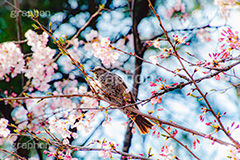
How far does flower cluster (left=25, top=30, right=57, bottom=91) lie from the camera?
7.94 ft

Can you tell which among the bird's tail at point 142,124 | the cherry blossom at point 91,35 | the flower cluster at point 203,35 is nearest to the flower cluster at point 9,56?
the cherry blossom at point 91,35

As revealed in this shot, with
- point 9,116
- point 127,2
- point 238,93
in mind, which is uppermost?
point 127,2

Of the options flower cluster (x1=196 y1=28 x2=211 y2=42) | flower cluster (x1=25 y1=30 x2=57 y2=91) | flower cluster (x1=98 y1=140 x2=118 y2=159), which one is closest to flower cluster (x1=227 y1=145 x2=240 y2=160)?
flower cluster (x1=98 y1=140 x2=118 y2=159)

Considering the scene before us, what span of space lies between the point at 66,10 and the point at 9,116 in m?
1.51

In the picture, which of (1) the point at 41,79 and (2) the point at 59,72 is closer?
(1) the point at 41,79

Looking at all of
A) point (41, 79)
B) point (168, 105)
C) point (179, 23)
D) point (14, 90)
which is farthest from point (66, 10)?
point (168, 105)

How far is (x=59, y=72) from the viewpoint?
2.84 metres

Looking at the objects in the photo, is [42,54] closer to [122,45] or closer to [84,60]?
[84,60]

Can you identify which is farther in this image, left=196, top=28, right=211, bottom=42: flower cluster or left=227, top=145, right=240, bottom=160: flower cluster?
left=196, top=28, right=211, bottom=42: flower cluster

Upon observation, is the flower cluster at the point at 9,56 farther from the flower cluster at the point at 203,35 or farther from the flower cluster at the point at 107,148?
the flower cluster at the point at 203,35

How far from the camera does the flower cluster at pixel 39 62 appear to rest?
2.42 m

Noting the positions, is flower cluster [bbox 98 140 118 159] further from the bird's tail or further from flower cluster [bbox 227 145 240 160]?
flower cluster [bbox 227 145 240 160]

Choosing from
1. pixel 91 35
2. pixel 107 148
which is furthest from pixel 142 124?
pixel 91 35

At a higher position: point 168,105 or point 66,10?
point 66,10
